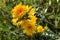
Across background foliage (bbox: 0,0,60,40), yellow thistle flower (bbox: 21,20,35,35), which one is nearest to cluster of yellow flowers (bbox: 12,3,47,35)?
yellow thistle flower (bbox: 21,20,35,35)

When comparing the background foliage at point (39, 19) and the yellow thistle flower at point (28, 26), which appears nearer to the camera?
the yellow thistle flower at point (28, 26)

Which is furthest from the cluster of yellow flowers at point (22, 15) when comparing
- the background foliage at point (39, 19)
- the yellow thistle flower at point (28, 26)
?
the background foliage at point (39, 19)

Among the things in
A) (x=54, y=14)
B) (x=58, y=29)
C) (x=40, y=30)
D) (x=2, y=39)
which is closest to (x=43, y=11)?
(x=54, y=14)

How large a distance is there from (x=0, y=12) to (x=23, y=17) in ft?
1.72

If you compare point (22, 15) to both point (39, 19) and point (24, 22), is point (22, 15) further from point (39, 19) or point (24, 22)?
point (39, 19)

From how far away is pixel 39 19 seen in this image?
70.1 inches

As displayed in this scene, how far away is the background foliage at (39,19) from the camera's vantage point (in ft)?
5.27

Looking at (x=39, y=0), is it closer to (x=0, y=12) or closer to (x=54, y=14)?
(x=54, y=14)

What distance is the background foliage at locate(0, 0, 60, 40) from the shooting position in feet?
5.27

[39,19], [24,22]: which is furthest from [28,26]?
[39,19]

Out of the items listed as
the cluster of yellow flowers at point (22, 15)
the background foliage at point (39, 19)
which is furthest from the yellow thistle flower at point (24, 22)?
the background foliage at point (39, 19)

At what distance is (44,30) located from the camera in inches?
64.7

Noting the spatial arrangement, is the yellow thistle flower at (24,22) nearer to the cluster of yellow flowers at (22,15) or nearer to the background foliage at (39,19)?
the cluster of yellow flowers at (22,15)

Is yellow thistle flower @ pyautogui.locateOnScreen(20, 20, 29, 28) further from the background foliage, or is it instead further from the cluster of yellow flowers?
the background foliage
